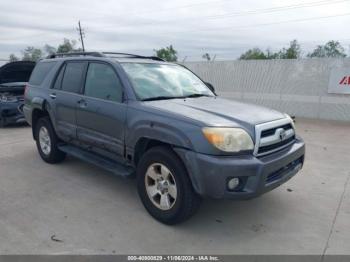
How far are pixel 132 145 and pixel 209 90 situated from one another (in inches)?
66.2

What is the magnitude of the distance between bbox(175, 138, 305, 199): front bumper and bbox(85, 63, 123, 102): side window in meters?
1.29

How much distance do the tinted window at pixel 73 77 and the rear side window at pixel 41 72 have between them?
0.59m

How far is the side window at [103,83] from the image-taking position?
394 cm

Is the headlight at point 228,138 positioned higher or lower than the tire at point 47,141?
higher

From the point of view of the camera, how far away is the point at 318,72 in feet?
35.1

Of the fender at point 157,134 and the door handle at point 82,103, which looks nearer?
the fender at point 157,134

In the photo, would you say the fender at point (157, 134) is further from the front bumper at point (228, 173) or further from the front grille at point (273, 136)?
the front grille at point (273, 136)

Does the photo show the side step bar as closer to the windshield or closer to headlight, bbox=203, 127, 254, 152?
the windshield

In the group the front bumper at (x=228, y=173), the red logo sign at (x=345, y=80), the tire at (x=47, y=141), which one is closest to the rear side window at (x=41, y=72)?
the tire at (x=47, y=141)

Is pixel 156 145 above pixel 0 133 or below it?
above

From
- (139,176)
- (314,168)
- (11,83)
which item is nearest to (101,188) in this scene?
(139,176)

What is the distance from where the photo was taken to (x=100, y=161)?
A: 4242 mm

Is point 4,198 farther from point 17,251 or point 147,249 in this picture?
point 147,249

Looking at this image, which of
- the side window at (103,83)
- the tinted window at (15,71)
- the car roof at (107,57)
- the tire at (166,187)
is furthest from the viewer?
the tinted window at (15,71)
